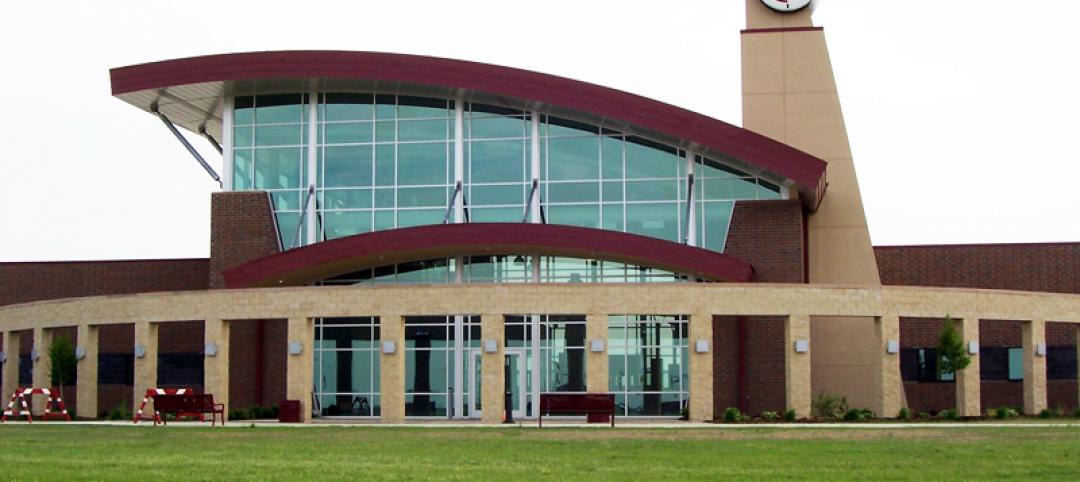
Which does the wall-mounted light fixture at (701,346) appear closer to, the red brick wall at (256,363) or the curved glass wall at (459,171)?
the curved glass wall at (459,171)

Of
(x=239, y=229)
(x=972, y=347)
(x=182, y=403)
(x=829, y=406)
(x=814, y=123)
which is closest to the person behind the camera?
(x=182, y=403)

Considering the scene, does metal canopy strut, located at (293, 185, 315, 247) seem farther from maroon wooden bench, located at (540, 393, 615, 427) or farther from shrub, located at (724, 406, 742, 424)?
shrub, located at (724, 406, 742, 424)

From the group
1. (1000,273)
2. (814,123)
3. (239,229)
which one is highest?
(814,123)

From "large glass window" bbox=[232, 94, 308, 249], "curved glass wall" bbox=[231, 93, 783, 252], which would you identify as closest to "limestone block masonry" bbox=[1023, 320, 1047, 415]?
"curved glass wall" bbox=[231, 93, 783, 252]

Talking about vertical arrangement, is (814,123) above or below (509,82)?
below

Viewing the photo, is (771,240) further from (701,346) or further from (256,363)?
(256,363)

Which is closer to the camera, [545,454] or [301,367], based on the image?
[545,454]

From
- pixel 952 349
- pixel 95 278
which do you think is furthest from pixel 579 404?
pixel 95 278

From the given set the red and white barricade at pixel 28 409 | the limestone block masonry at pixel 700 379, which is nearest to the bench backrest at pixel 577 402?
the limestone block masonry at pixel 700 379

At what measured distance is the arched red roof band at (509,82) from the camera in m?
40.6

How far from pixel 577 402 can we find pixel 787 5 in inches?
675

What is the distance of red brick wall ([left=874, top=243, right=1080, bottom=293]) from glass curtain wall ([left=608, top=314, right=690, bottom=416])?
27.1ft

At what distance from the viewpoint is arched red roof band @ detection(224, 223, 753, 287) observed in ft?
130

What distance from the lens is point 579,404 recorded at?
3222 cm
